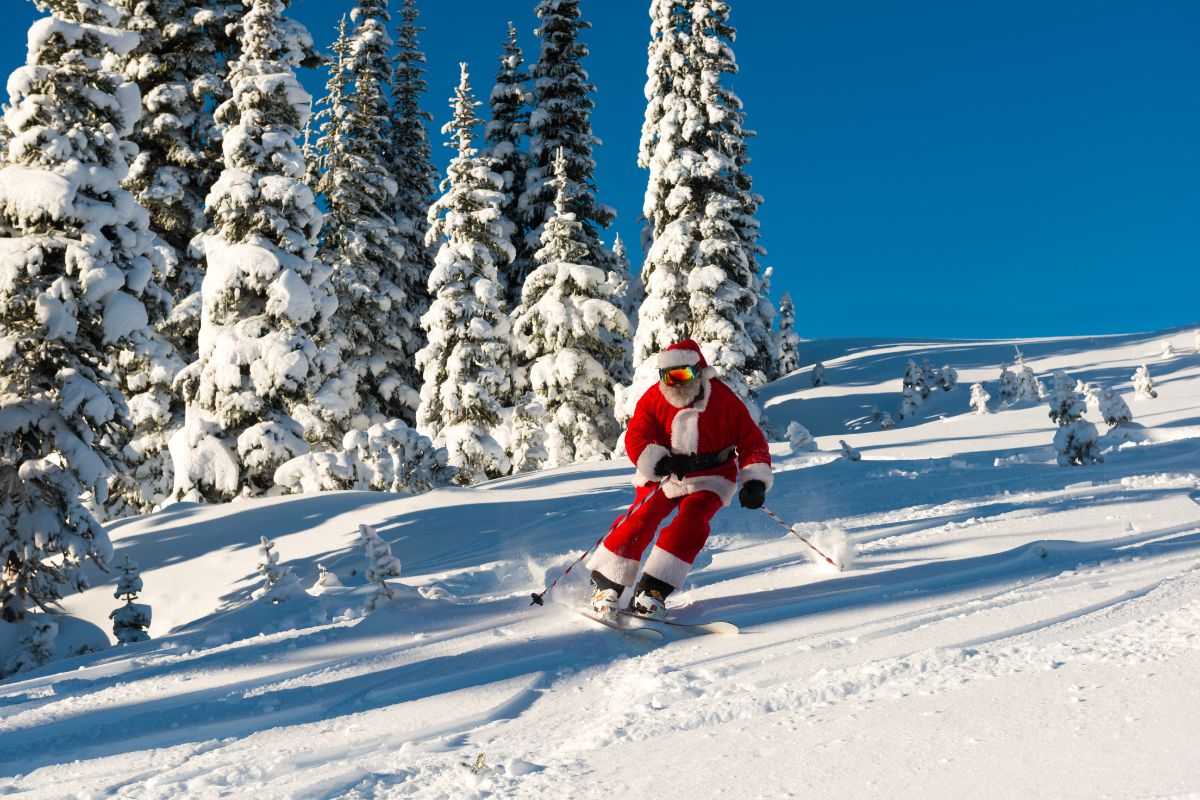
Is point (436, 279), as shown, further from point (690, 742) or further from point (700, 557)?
point (690, 742)

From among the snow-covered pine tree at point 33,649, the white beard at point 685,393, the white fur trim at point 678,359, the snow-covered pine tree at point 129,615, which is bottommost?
the snow-covered pine tree at point 33,649

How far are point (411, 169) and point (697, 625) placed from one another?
30.7 meters

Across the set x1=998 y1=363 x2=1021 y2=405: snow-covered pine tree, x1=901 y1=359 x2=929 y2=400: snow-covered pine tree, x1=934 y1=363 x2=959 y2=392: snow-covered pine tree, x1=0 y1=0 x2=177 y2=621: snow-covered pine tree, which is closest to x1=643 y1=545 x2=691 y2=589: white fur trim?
x1=0 y1=0 x2=177 y2=621: snow-covered pine tree

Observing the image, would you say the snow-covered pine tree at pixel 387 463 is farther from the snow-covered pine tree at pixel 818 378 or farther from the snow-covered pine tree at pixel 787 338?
the snow-covered pine tree at pixel 787 338

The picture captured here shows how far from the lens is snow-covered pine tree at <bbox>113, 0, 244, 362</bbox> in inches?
794

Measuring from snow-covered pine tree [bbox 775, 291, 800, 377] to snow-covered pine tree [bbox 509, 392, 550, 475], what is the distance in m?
24.9

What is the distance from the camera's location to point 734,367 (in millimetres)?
20297

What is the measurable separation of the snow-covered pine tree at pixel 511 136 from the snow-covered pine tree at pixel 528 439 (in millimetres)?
8091

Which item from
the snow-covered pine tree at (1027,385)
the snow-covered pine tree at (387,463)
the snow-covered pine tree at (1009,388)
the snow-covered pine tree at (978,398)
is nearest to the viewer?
the snow-covered pine tree at (387,463)

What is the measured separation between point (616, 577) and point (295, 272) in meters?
14.5

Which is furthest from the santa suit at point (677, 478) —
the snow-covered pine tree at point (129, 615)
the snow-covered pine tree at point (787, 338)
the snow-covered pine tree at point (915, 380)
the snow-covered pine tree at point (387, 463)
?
the snow-covered pine tree at point (787, 338)

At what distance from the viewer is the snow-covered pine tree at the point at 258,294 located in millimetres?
16375

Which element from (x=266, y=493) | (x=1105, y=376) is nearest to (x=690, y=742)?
(x=266, y=493)

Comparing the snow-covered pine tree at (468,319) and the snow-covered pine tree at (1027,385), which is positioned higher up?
the snow-covered pine tree at (468,319)
